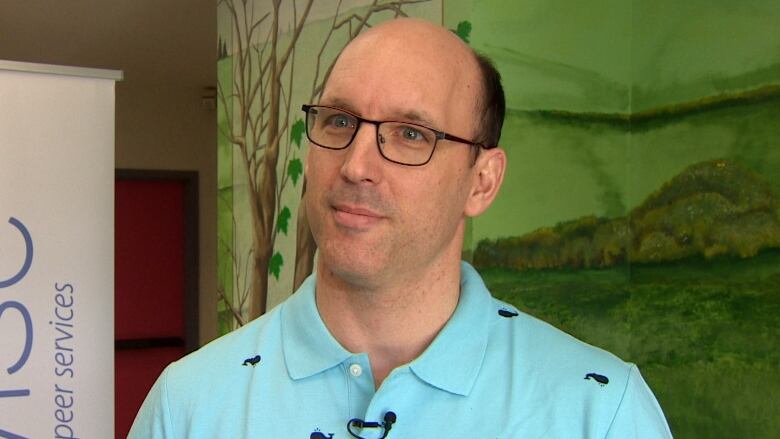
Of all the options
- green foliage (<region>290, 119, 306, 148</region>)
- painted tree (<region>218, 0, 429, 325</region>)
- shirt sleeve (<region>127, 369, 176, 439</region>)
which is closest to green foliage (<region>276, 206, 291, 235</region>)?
painted tree (<region>218, 0, 429, 325</region>)

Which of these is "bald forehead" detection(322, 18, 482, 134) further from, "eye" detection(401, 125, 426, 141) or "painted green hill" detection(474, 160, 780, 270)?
"painted green hill" detection(474, 160, 780, 270)

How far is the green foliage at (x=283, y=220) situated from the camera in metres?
2.97

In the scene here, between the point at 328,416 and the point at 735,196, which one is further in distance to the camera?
the point at 735,196

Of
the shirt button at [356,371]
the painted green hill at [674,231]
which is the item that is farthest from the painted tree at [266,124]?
the shirt button at [356,371]

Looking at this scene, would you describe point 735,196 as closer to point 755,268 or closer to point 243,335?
point 755,268

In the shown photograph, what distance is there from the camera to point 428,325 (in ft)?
3.42

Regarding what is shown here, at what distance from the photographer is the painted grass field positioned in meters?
2.05

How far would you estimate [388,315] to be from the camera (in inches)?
40.0

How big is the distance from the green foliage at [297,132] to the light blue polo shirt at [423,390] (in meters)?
1.83

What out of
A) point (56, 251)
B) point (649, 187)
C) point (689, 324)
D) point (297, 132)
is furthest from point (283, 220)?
point (689, 324)

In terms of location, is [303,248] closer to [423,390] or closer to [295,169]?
[295,169]

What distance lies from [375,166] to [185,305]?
5601 millimetres

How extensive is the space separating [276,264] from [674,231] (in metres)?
1.40

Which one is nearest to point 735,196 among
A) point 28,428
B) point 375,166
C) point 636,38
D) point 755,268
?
point 755,268
